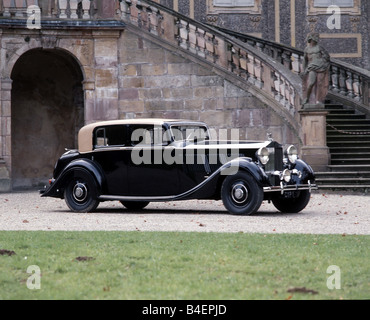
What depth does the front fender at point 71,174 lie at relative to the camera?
14031 mm

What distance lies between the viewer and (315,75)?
19.3 m

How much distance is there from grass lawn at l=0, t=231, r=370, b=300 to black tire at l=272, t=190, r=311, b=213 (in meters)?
3.89

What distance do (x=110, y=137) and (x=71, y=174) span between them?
0.91 m

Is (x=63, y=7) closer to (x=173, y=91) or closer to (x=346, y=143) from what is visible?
(x=173, y=91)

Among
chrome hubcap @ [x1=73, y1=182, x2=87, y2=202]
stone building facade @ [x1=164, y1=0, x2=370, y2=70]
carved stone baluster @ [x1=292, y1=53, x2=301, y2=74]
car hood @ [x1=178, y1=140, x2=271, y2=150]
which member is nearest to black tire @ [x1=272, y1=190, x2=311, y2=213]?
car hood @ [x1=178, y1=140, x2=271, y2=150]

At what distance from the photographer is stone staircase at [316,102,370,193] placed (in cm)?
1820

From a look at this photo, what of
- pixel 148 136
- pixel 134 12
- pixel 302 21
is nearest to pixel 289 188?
pixel 148 136

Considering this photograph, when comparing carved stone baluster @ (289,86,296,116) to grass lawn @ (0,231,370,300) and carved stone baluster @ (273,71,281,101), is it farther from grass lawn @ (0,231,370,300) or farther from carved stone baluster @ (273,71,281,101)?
grass lawn @ (0,231,370,300)

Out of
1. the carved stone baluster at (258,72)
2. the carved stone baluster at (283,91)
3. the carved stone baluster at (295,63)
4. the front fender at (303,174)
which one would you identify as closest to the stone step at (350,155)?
the carved stone baluster at (283,91)

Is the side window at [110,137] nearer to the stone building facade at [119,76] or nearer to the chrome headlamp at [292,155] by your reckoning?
the chrome headlamp at [292,155]

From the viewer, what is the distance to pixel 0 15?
20000mm

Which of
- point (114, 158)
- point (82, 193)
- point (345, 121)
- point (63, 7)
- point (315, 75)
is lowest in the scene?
point (82, 193)

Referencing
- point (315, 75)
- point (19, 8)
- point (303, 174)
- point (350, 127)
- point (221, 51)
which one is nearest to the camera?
point (303, 174)

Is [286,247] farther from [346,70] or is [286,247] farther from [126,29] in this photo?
[346,70]
